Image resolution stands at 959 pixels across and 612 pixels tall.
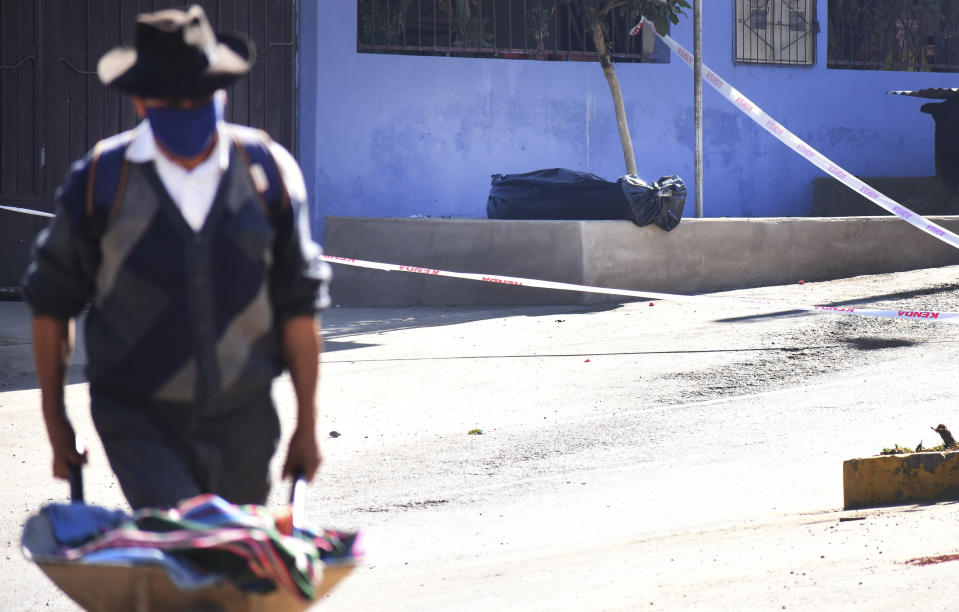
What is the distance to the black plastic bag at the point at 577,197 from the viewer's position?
12641 mm

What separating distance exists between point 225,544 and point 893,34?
672 inches

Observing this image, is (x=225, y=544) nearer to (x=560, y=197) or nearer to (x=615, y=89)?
(x=560, y=197)

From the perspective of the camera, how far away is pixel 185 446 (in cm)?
275

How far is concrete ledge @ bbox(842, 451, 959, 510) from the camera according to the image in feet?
18.9

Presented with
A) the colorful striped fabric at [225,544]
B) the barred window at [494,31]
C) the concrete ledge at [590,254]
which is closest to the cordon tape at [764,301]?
the concrete ledge at [590,254]

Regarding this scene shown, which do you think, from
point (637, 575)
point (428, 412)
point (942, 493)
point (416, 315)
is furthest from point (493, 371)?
point (637, 575)

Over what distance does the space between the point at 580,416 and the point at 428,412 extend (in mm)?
1008

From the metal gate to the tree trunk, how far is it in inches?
165

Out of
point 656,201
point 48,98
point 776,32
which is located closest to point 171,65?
point 656,201

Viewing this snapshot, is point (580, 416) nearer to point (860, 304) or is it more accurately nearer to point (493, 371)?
point (493, 371)

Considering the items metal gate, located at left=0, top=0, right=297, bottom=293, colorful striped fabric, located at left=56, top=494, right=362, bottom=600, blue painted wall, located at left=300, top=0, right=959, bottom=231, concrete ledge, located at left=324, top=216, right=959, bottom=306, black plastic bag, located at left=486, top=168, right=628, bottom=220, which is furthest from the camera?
blue painted wall, located at left=300, top=0, right=959, bottom=231

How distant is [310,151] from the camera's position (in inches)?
563

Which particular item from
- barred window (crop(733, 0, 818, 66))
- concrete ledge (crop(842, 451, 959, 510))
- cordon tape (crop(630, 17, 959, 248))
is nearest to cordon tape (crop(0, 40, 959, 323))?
cordon tape (crop(630, 17, 959, 248))

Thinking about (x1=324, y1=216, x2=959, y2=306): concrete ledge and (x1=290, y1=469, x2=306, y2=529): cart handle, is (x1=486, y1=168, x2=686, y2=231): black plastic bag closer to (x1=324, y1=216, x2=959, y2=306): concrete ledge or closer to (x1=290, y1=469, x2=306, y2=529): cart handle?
(x1=324, y1=216, x2=959, y2=306): concrete ledge
